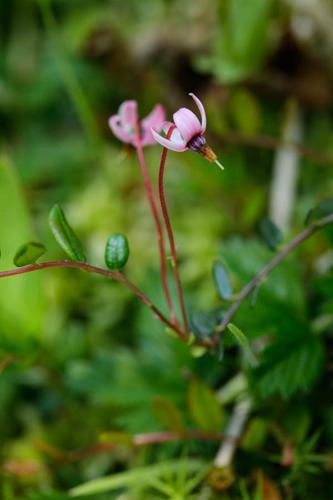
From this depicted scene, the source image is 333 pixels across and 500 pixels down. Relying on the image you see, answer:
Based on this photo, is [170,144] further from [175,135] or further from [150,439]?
[150,439]

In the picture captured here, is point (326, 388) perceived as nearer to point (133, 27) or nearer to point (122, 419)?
point (122, 419)

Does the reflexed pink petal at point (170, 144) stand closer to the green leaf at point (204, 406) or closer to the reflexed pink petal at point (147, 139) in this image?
the reflexed pink petal at point (147, 139)

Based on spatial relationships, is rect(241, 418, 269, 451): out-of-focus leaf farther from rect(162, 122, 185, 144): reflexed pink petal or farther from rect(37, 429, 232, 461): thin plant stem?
rect(162, 122, 185, 144): reflexed pink petal

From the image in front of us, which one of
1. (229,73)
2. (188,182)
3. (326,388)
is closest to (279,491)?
(326,388)

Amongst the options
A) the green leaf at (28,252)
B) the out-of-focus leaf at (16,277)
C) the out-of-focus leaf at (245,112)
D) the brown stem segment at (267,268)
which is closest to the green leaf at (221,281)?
the brown stem segment at (267,268)

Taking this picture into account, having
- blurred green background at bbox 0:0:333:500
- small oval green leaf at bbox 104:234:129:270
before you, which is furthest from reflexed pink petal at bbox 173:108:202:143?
blurred green background at bbox 0:0:333:500

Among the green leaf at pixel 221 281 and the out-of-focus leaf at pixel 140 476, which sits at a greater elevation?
the green leaf at pixel 221 281

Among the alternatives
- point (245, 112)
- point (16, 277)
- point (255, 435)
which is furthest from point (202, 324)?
point (245, 112)

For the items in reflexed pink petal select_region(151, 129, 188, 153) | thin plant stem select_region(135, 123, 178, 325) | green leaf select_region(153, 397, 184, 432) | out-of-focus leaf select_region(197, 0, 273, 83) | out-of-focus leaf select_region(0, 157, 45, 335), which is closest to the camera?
reflexed pink petal select_region(151, 129, 188, 153)
